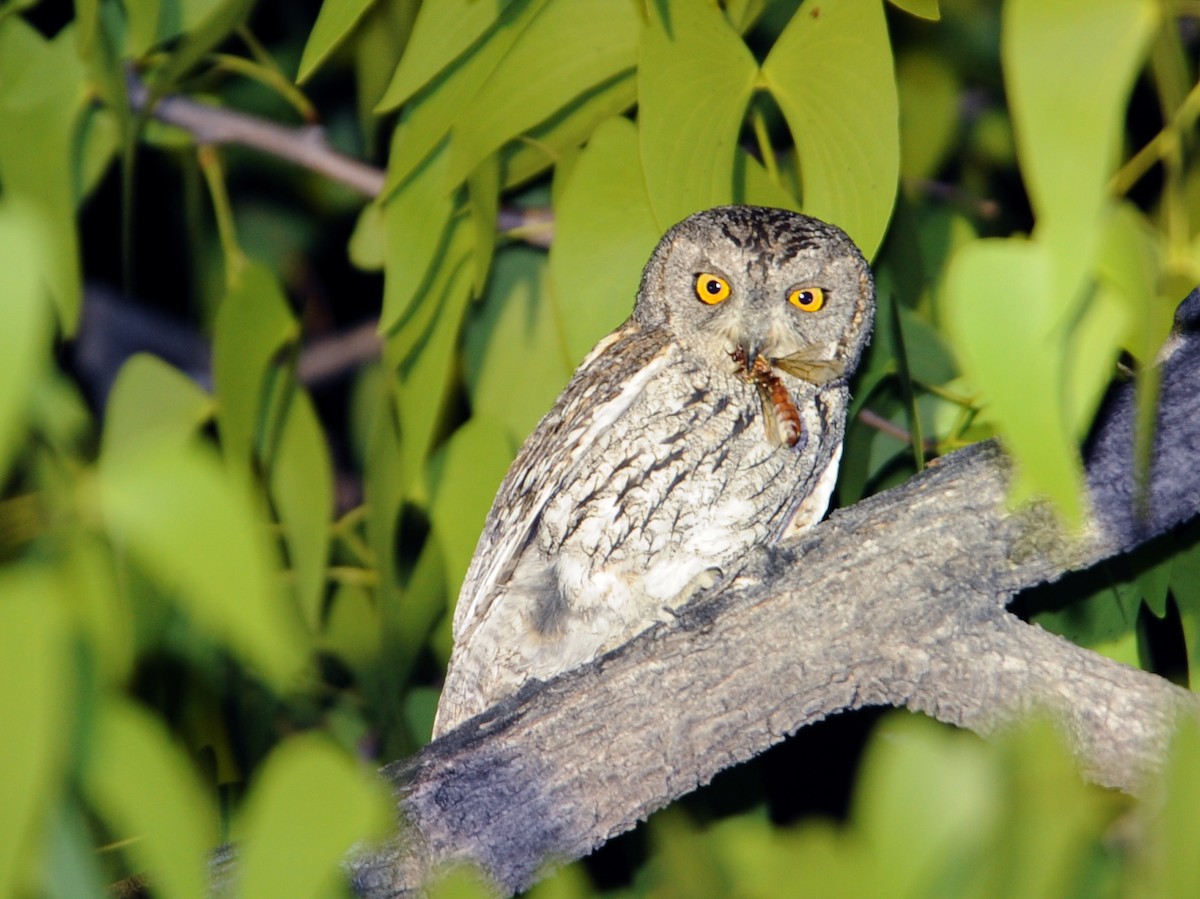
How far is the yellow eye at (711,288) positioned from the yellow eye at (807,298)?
11 cm

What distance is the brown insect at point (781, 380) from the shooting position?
1.79 m

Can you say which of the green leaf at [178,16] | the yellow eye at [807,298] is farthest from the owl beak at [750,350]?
the green leaf at [178,16]

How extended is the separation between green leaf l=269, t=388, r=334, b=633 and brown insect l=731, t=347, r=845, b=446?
81cm

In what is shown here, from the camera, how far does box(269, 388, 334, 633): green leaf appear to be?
6.64 ft

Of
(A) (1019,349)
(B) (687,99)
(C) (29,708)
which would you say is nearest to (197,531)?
(C) (29,708)

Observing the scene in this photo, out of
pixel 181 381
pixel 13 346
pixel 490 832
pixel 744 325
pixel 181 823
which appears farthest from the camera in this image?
pixel 181 381

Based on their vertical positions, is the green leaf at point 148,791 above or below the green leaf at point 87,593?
below

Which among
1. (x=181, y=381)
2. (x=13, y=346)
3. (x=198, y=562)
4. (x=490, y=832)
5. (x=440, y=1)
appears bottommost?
(x=490, y=832)

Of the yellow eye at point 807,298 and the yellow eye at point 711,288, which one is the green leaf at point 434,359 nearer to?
the yellow eye at point 711,288

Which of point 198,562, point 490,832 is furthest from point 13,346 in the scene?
point 490,832

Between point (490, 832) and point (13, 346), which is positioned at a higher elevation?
point (13, 346)

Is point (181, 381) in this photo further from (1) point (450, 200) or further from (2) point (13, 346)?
(2) point (13, 346)

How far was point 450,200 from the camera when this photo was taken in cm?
197

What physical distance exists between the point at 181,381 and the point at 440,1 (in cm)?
86
